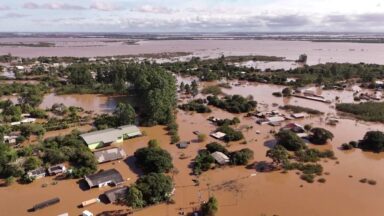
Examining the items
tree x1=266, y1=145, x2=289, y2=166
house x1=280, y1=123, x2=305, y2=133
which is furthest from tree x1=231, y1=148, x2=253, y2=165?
house x1=280, y1=123, x2=305, y2=133

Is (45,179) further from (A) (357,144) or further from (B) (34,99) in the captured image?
(A) (357,144)

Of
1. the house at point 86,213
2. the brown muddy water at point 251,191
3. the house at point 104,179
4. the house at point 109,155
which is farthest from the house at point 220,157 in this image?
the house at point 86,213

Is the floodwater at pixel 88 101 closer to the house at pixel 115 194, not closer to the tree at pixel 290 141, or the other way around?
the house at pixel 115 194

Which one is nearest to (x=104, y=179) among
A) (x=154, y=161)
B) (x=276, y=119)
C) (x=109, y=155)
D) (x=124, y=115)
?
(x=154, y=161)

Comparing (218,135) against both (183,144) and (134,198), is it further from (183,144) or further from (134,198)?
(134,198)

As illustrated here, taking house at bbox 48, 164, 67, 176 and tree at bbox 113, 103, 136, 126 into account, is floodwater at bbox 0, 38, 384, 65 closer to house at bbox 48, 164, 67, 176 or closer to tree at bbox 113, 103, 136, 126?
tree at bbox 113, 103, 136, 126

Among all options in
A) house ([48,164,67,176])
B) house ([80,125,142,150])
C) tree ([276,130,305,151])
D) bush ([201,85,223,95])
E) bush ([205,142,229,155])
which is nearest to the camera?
house ([48,164,67,176])

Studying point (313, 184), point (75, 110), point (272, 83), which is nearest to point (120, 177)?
point (313, 184)
